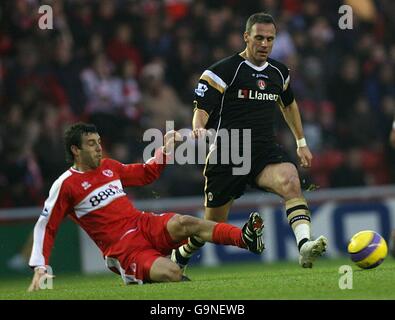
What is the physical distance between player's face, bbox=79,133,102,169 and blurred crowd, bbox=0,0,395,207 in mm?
5018

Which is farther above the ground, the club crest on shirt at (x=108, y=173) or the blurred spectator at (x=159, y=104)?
the blurred spectator at (x=159, y=104)

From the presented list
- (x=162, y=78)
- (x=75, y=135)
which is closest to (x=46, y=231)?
(x=75, y=135)

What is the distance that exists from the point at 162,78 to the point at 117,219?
6731 mm

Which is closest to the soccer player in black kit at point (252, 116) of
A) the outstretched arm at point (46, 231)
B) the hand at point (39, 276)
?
the outstretched arm at point (46, 231)

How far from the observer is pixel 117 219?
8.70m

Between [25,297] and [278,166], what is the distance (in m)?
2.41

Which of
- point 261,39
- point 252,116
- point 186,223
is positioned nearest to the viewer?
point 186,223

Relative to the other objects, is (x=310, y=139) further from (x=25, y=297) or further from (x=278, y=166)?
(x=25, y=297)

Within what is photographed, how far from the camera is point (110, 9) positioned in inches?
607

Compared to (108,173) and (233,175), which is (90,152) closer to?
(108,173)

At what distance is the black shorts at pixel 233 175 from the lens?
29.5 ft

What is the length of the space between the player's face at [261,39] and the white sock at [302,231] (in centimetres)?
151

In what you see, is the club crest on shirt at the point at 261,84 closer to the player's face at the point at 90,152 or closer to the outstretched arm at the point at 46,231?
the player's face at the point at 90,152
